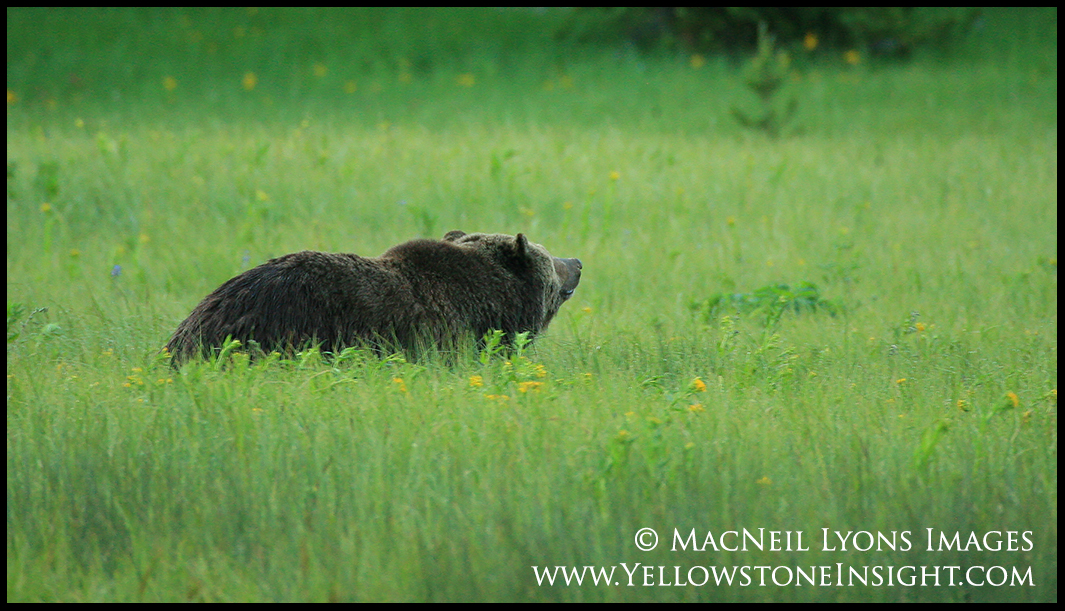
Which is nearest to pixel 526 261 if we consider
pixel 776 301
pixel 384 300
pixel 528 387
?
pixel 384 300

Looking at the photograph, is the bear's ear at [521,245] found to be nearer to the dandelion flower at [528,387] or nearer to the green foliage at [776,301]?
the dandelion flower at [528,387]

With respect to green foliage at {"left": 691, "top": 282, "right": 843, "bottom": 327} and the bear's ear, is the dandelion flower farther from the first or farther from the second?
green foliage at {"left": 691, "top": 282, "right": 843, "bottom": 327}

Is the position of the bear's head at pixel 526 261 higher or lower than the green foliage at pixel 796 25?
lower

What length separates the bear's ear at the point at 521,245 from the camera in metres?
5.61

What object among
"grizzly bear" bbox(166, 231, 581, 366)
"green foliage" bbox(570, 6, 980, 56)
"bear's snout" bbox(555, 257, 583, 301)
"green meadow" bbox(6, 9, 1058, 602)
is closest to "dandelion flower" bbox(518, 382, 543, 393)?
"green meadow" bbox(6, 9, 1058, 602)

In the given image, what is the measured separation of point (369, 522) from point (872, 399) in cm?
262

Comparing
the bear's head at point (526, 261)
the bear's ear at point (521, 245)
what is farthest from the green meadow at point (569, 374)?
the bear's ear at point (521, 245)

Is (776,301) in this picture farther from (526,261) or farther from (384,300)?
(384,300)

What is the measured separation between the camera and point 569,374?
5078mm

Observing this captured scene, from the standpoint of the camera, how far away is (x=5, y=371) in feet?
15.5

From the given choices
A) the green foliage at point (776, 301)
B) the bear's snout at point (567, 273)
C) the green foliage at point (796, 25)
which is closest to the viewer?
the bear's snout at point (567, 273)

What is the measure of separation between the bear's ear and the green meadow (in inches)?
24.4

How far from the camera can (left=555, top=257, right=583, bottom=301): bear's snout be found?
608 cm

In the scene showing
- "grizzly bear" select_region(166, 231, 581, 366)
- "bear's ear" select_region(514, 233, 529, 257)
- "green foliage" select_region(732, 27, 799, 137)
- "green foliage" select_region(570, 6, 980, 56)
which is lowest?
"grizzly bear" select_region(166, 231, 581, 366)
